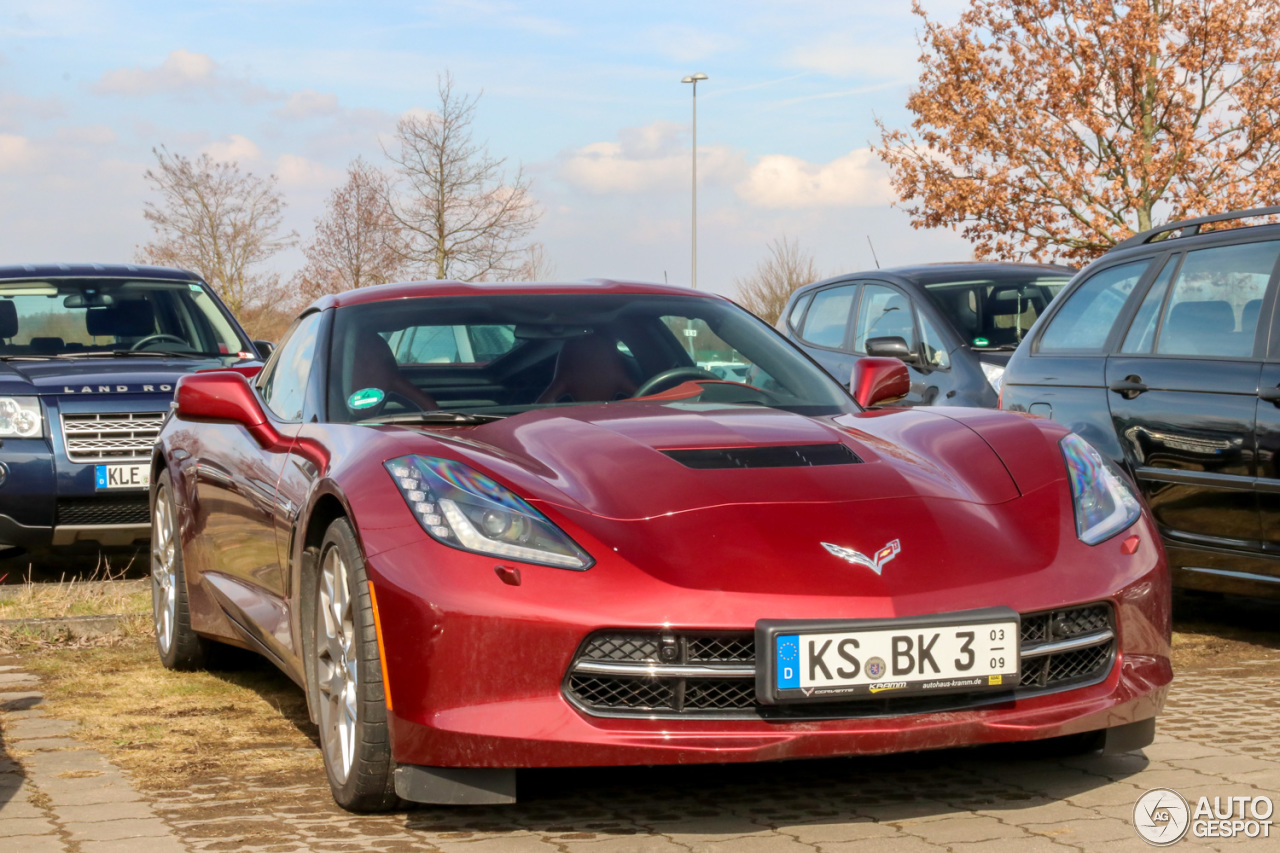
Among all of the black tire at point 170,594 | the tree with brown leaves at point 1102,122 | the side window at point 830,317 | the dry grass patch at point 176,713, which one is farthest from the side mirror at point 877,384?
the tree with brown leaves at point 1102,122

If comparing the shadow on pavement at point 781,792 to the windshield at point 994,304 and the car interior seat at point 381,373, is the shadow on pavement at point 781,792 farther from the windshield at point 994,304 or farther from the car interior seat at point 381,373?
the windshield at point 994,304

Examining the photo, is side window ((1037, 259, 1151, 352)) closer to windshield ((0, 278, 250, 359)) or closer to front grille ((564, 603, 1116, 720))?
front grille ((564, 603, 1116, 720))

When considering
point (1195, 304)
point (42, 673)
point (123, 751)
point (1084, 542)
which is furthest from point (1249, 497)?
point (42, 673)

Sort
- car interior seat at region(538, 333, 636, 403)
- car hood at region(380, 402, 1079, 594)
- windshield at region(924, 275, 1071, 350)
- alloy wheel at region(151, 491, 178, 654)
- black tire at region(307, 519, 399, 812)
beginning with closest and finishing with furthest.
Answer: car hood at region(380, 402, 1079, 594) < black tire at region(307, 519, 399, 812) < car interior seat at region(538, 333, 636, 403) < alloy wheel at region(151, 491, 178, 654) < windshield at region(924, 275, 1071, 350)

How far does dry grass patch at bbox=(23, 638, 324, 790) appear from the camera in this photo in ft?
13.8

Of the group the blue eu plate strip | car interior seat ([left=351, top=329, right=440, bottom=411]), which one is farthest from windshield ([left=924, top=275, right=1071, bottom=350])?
the blue eu plate strip

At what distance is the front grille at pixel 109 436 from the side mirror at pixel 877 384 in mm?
4664

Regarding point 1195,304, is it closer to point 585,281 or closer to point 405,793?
point 585,281

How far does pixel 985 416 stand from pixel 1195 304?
2.38 metres

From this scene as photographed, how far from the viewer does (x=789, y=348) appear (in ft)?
16.6

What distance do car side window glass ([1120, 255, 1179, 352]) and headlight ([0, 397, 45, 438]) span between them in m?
5.42

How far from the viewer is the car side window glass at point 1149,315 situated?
20.8 feet

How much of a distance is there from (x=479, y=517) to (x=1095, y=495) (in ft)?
5.08

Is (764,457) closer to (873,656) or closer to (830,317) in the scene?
(873,656)
